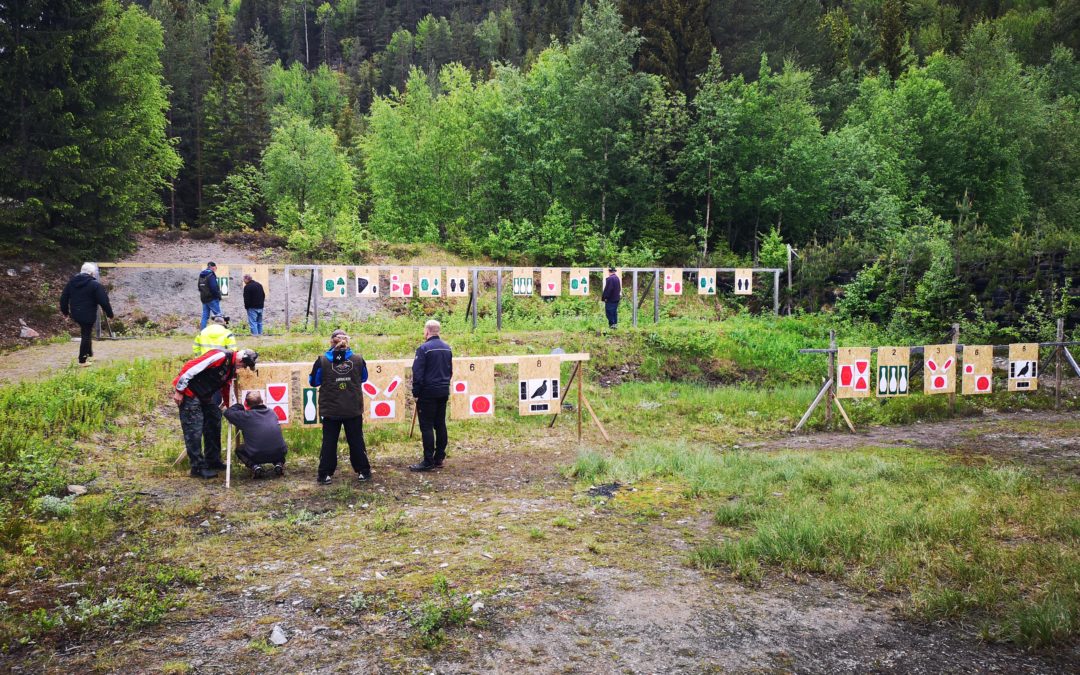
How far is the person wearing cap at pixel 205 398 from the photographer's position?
909cm

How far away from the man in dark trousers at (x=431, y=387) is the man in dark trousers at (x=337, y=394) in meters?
0.94

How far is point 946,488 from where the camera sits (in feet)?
27.7

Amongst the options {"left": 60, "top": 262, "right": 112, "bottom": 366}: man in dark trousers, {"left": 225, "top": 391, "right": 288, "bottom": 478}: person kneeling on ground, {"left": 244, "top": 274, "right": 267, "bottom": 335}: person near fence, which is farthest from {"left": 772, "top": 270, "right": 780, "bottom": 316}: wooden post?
{"left": 60, "top": 262, "right": 112, "bottom": 366}: man in dark trousers

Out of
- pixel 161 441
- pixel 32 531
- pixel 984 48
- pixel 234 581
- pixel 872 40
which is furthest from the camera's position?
pixel 872 40

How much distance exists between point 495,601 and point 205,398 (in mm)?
5689

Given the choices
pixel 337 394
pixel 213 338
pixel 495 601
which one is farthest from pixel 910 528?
pixel 213 338

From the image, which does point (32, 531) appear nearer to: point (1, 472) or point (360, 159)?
point (1, 472)

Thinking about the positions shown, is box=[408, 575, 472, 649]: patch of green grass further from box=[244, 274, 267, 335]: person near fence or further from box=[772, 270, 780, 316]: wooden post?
box=[772, 270, 780, 316]: wooden post

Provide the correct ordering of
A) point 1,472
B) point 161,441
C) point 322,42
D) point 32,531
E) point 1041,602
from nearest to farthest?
1. point 1041,602
2. point 32,531
3. point 1,472
4. point 161,441
5. point 322,42

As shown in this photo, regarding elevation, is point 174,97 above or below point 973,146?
above

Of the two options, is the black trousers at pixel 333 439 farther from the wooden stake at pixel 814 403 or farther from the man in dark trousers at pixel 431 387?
the wooden stake at pixel 814 403

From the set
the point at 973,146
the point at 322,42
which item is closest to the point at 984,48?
the point at 973,146

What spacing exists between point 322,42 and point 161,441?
11351 cm

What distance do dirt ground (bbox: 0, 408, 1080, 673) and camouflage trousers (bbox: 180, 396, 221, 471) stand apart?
396mm
